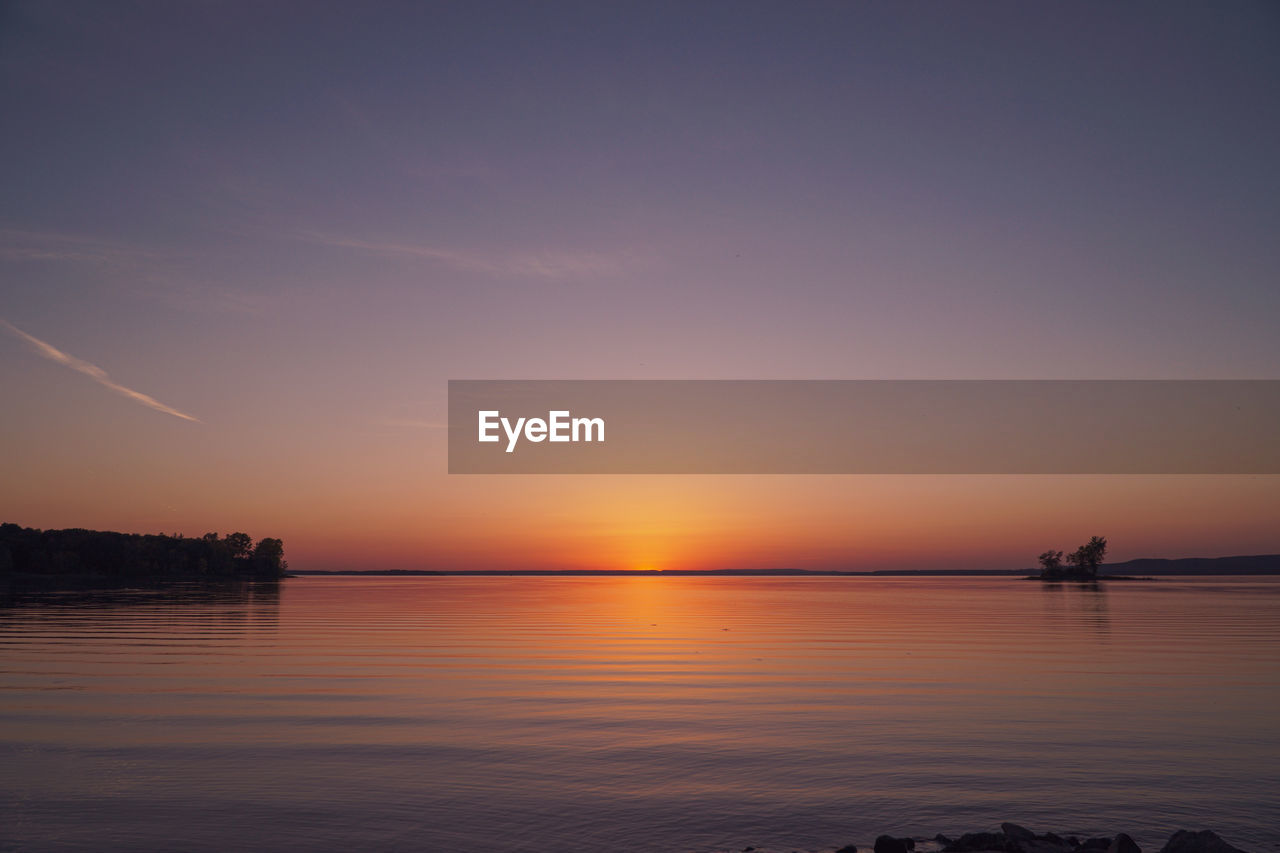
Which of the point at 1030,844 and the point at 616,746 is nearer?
the point at 1030,844

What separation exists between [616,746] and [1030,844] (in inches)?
433

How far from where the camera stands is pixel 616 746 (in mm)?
21953

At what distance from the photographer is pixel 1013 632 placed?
62188mm

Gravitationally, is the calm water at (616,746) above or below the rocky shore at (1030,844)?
below

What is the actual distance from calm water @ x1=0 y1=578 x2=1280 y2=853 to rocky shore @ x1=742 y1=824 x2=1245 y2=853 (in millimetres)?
1077

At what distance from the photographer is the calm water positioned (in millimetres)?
15531

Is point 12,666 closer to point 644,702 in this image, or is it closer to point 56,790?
point 56,790

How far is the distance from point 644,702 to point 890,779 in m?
11.9

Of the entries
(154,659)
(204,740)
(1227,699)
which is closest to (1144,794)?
(1227,699)

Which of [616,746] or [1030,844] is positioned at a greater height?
[1030,844]

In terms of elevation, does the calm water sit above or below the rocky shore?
below

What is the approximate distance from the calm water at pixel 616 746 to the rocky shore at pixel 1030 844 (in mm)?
1077

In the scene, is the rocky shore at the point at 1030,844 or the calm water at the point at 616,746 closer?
the rocky shore at the point at 1030,844

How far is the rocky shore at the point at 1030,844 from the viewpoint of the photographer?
12766 millimetres
